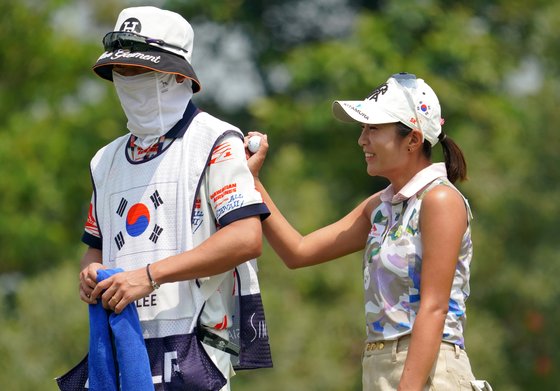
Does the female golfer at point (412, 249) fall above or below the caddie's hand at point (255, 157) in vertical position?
below

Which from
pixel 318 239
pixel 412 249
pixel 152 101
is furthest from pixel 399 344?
pixel 152 101

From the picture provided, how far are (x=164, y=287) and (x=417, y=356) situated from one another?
0.98m

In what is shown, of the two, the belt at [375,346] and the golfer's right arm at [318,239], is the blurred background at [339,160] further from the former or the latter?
the belt at [375,346]

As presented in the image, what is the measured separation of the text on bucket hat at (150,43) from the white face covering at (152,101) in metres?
0.09

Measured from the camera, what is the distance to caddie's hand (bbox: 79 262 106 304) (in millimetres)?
4648

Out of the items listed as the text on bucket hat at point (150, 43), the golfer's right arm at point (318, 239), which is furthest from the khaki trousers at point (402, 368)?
the text on bucket hat at point (150, 43)

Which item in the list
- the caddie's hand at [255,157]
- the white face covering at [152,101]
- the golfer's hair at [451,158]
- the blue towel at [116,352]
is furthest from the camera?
the caddie's hand at [255,157]

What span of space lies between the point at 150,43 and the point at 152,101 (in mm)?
228

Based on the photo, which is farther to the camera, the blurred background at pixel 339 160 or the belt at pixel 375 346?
the blurred background at pixel 339 160

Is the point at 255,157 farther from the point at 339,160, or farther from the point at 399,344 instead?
the point at 339,160

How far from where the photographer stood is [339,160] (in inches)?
864

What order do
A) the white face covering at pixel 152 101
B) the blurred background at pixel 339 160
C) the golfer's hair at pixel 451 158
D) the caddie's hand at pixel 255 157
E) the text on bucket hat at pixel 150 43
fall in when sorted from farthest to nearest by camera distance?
the blurred background at pixel 339 160 < the caddie's hand at pixel 255 157 < the golfer's hair at pixel 451 158 < the white face covering at pixel 152 101 < the text on bucket hat at pixel 150 43

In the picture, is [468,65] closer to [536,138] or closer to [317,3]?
Answer: [536,138]

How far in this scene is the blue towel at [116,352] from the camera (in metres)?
4.55
